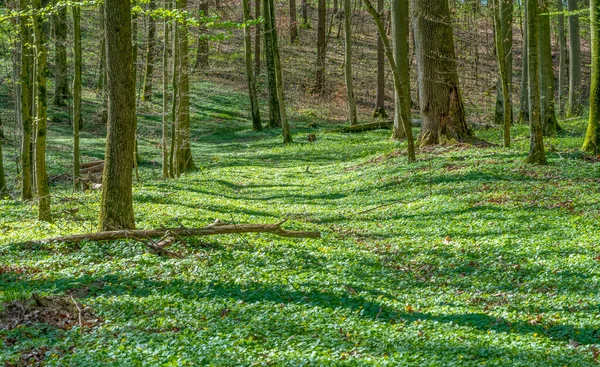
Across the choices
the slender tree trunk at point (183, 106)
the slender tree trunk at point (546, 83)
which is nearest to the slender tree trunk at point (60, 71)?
the slender tree trunk at point (183, 106)

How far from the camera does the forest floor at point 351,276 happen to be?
625cm

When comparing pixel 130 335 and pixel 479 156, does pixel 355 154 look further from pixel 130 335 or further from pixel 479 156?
pixel 130 335

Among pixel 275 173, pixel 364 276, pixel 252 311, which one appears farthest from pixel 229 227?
pixel 275 173

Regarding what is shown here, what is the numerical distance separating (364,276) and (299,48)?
149ft

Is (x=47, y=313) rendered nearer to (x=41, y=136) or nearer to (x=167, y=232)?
(x=167, y=232)

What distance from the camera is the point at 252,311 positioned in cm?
740

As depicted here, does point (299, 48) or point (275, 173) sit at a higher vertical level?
point (299, 48)

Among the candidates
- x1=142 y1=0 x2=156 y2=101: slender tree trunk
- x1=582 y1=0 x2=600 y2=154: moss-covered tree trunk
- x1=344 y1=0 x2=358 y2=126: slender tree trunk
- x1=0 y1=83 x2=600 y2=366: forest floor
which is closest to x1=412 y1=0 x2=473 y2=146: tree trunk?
x1=0 y1=83 x2=600 y2=366: forest floor

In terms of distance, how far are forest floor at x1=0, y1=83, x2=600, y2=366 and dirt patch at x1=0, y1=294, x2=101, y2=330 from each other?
10 centimetres

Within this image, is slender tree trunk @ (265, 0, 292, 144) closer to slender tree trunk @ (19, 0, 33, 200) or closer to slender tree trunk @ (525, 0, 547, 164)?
slender tree trunk @ (19, 0, 33, 200)

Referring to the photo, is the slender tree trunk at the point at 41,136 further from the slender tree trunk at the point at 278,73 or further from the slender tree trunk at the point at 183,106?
the slender tree trunk at the point at 278,73

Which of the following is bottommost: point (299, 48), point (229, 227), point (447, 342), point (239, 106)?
point (447, 342)

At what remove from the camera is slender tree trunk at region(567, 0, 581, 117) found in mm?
26922

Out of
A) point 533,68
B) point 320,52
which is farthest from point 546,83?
point 320,52
